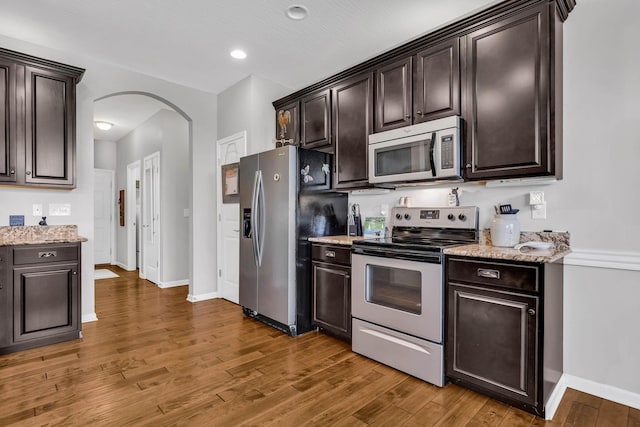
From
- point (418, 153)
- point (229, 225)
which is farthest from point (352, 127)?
point (229, 225)

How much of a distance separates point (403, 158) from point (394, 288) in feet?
3.37

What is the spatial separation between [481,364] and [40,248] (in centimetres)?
346

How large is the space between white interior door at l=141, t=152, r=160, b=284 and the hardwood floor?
2.39m

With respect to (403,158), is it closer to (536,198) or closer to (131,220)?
(536,198)

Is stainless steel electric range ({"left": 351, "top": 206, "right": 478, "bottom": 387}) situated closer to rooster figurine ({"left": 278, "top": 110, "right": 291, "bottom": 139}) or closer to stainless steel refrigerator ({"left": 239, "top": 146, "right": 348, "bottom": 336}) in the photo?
stainless steel refrigerator ({"left": 239, "top": 146, "right": 348, "bottom": 336})

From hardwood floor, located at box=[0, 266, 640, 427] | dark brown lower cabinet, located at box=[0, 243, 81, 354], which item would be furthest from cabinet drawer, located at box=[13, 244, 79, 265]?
hardwood floor, located at box=[0, 266, 640, 427]

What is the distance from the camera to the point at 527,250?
6.79 ft

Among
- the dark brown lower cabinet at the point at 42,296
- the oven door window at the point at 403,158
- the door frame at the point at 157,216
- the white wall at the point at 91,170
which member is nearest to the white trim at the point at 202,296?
the white wall at the point at 91,170

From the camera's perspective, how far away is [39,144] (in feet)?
9.79

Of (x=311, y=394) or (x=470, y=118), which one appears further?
(x=470, y=118)

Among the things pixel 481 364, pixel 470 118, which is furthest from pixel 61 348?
pixel 470 118

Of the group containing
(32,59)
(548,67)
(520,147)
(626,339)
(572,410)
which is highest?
(32,59)

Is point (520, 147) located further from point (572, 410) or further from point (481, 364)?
point (572, 410)

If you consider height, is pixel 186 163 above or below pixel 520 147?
above
